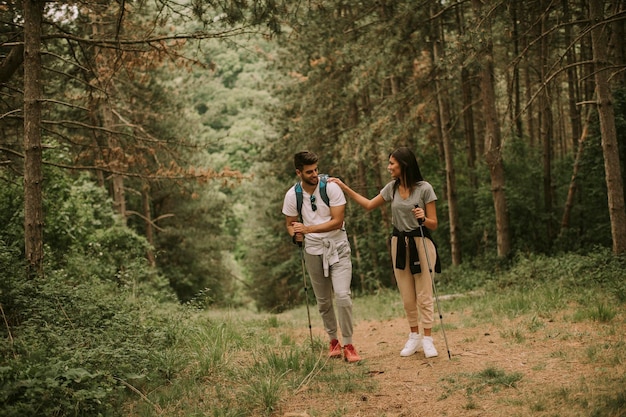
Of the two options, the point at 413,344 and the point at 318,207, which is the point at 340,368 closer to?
the point at 413,344

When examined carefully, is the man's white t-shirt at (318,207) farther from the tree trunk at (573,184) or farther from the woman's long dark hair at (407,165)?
the tree trunk at (573,184)

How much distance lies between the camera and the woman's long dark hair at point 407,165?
228 inches

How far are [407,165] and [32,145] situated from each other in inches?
185

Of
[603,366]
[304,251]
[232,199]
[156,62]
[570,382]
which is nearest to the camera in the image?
[570,382]

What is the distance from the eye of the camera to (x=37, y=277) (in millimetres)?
Answer: 6695

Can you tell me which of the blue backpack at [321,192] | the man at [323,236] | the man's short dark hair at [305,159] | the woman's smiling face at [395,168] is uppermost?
the man's short dark hair at [305,159]

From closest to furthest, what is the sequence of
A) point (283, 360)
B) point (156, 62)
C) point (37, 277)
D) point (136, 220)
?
point (283, 360), point (37, 277), point (156, 62), point (136, 220)

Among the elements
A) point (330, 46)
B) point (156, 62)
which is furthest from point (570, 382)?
point (330, 46)

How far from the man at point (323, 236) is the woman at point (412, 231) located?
1.01 ft

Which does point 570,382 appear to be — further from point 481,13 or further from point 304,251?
point 481,13

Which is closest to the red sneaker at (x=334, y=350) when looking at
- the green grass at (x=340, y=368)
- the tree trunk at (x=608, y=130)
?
the green grass at (x=340, y=368)

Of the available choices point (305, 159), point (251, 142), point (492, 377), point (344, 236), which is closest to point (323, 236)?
point (344, 236)

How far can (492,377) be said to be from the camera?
4.95m

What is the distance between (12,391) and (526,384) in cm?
415
